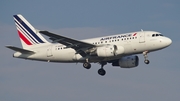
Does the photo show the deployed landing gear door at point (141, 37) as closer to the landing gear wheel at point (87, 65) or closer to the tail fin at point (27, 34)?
the landing gear wheel at point (87, 65)

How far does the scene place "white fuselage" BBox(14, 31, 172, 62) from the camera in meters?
71.6

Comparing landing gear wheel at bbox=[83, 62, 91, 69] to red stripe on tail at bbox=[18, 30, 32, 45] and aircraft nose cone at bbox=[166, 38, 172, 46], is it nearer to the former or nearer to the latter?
red stripe on tail at bbox=[18, 30, 32, 45]

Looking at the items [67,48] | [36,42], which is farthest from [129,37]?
[36,42]

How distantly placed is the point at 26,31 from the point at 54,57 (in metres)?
8.96

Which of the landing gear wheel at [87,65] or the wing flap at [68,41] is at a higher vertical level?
the wing flap at [68,41]

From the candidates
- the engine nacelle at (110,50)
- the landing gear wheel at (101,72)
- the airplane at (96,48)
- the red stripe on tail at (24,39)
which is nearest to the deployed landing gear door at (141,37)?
the airplane at (96,48)

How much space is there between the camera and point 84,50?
7419 centimetres

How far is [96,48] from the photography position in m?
73.4

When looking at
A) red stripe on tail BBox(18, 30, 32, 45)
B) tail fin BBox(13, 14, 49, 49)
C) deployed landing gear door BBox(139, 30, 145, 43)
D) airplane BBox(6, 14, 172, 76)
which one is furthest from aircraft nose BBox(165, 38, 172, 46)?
red stripe on tail BBox(18, 30, 32, 45)

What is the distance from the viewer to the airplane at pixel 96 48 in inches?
2817

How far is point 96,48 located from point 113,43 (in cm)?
233

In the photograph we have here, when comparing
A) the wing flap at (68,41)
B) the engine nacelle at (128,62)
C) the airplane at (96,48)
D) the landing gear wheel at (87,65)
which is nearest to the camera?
the wing flap at (68,41)

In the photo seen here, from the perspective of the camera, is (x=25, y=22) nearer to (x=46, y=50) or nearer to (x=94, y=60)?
(x=46, y=50)

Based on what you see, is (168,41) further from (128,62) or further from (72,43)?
(72,43)
